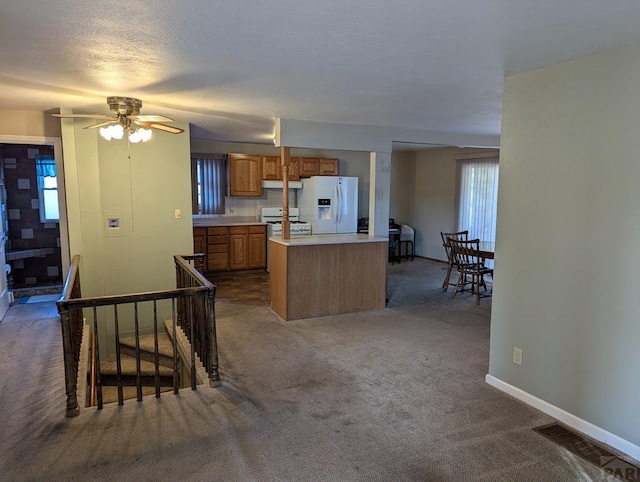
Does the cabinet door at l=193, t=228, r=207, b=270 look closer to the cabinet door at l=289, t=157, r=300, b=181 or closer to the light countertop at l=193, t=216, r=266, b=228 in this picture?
the light countertop at l=193, t=216, r=266, b=228

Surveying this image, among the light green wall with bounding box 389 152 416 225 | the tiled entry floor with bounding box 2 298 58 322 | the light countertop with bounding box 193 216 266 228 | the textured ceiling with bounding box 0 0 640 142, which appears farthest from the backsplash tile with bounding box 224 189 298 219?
the textured ceiling with bounding box 0 0 640 142

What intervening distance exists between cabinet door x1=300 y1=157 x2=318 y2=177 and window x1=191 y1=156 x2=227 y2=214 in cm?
139

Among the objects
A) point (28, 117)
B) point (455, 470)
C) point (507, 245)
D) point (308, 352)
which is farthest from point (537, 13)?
point (28, 117)

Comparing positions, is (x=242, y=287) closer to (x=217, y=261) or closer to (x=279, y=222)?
(x=217, y=261)

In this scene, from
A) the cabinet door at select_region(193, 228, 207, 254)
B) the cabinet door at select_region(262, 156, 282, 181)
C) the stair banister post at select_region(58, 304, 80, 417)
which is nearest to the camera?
the stair banister post at select_region(58, 304, 80, 417)

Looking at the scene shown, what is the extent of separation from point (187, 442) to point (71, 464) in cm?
57

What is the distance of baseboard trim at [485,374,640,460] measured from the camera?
2.39 metres

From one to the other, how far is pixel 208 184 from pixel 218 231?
938 millimetres

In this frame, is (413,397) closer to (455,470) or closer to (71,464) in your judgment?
(455,470)

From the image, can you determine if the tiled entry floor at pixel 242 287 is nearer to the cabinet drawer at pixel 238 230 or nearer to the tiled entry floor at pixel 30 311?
the cabinet drawer at pixel 238 230

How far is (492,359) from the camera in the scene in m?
3.23

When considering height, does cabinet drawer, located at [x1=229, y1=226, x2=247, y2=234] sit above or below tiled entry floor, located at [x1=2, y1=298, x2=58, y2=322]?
above

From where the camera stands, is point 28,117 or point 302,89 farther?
point 28,117

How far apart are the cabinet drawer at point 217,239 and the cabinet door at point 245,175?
0.81 metres
